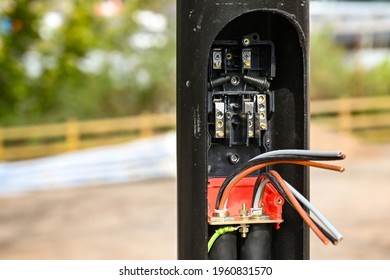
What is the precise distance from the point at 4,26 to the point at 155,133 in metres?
3.26

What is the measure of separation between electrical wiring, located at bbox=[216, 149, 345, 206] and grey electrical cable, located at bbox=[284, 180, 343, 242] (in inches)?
4.5

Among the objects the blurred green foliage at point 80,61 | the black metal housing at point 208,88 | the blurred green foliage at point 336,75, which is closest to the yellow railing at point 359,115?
the blurred green foliage at point 336,75

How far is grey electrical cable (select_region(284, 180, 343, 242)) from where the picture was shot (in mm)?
2225

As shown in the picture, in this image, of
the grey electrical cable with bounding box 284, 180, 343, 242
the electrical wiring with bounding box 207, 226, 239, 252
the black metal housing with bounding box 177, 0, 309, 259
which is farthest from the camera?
the electrical wiring with bounding box 207, 226, 239, 252

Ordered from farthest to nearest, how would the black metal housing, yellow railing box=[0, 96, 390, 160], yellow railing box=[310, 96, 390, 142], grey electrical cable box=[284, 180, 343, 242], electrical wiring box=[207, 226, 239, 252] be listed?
1. yellow railing box=[310, 96, 390, 142]
2. yellow railing box=[0, 96, 390, 160]
3. electrical wiring box=[207, 226, 239, 252]
4. the black metal housing
5. grey electrical cable box=[284, 180, 343, 242]

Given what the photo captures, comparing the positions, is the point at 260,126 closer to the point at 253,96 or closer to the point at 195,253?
the point at 253,96

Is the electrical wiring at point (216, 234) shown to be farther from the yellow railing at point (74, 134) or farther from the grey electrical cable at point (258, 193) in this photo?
the yellow railing at point (74, 134)

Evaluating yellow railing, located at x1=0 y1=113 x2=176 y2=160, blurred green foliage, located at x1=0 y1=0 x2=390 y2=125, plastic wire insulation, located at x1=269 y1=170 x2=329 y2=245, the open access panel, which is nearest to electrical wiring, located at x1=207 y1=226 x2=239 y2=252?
the open access panel

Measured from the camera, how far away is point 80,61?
12477 millimetres

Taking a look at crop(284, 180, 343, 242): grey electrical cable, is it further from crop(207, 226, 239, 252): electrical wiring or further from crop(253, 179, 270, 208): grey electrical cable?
crop(207, 226, 239, 252): electrical wiring

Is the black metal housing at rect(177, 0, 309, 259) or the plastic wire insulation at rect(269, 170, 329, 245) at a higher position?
the black metal housing at rect(177, 0, 309, 259)

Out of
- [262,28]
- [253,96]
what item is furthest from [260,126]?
[262,28]

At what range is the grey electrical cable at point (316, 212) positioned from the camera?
2.22 m

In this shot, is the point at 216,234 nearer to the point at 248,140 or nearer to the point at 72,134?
the point at 248,140
